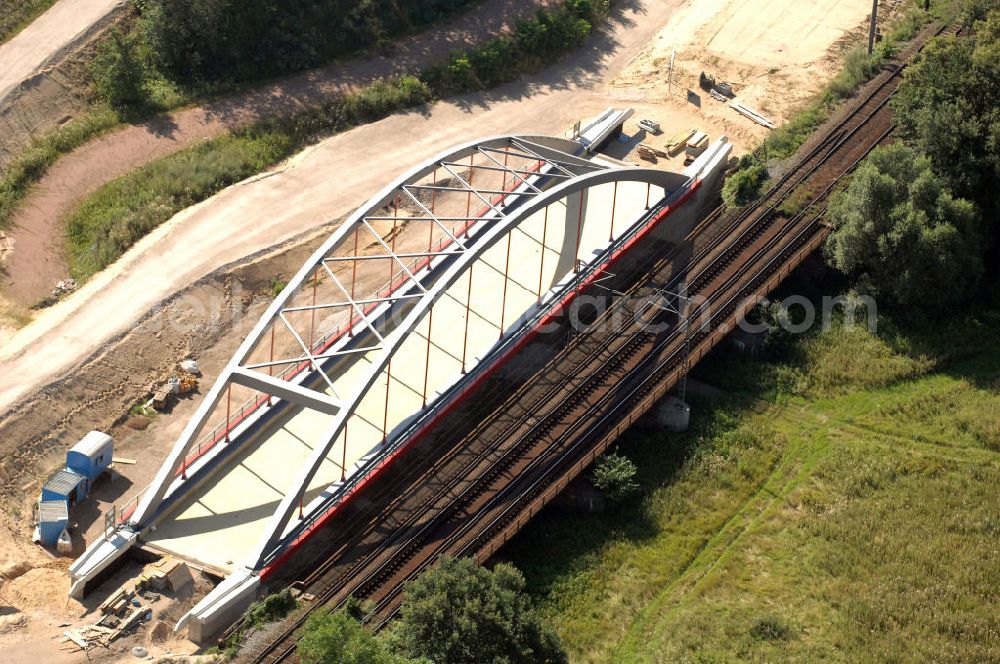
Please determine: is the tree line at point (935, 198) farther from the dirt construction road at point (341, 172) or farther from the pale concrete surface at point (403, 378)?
the dirt construction road at point (341, 172)

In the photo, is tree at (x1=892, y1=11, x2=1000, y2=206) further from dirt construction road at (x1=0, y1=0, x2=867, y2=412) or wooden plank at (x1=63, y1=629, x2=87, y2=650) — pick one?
wooden plank at (x1=63, y1=629, x2=87, y2=650)

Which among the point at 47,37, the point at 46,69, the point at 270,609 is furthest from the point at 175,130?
the point at 270,609

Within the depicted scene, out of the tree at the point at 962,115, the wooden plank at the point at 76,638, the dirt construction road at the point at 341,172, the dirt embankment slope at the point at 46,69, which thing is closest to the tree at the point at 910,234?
the tree at the point at 962,115

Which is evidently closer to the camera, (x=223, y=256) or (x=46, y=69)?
(x=223, y=256)

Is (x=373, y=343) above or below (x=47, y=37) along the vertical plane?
below

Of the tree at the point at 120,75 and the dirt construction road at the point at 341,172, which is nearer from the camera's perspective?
the dirt construction road at the point at 341,172

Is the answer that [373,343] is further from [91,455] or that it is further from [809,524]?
[809,524]
